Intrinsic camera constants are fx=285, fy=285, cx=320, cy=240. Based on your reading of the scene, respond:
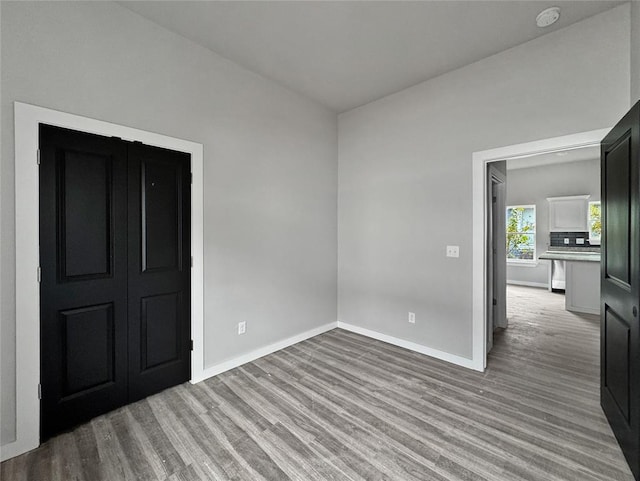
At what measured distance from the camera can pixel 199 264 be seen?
8.57ft

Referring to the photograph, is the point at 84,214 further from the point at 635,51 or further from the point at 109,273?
the point at 635,51

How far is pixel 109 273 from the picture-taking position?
7.06 ft

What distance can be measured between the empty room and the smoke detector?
0.05 metres

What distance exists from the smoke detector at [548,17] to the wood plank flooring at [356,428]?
120 inches

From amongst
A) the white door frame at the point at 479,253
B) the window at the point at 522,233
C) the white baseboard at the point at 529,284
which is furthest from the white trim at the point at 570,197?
the white door frame at the point at 479,253

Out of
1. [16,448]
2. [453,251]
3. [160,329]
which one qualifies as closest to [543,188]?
[453,251]

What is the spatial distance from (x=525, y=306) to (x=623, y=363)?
13.6 feet

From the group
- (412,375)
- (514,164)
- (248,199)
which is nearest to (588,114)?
(412,375)

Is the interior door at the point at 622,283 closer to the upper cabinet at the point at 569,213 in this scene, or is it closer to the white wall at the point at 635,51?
the white wall at the point at 635,51

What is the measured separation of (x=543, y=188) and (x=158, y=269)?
8535 mm

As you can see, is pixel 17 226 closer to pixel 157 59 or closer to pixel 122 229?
pixel 122 229

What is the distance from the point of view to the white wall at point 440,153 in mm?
2277

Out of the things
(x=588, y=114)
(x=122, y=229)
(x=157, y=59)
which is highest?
(x=157, y=59)

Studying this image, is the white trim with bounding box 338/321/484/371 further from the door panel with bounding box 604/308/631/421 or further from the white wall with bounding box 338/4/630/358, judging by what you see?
the door panel with bounding box 604/308/631/421
